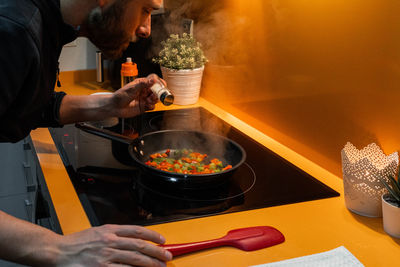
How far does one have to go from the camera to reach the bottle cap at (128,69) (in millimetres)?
2025

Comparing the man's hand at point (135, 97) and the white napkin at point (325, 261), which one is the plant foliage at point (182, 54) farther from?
the white napkin at point (325, 261)

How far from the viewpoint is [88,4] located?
1188 millimetres

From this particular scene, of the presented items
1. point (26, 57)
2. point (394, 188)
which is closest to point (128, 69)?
point (26, 57)

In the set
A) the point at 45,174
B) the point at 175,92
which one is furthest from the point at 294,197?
the point at 175,92

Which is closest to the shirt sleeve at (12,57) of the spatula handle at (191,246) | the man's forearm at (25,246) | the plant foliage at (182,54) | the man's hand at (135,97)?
the man's forearm at (25,246)

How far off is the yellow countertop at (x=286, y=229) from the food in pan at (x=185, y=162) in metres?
0.27

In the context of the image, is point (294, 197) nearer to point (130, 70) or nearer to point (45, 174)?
point (45, 174)

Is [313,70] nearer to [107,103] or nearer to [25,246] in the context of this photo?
[107,103]

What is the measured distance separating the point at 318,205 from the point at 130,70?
3.85 feet

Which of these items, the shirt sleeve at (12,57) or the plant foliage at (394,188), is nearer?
the shirt sleeve at (12,57)

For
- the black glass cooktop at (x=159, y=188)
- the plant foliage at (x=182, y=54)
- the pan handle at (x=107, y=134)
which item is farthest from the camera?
the plant foliage at (x=182, y=54)

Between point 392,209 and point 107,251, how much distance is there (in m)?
0.66

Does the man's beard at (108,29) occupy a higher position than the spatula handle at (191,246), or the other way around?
the man's beard at (108,29)

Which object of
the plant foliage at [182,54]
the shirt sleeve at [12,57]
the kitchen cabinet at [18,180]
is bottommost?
the kitchen cabinet at [18,180]
